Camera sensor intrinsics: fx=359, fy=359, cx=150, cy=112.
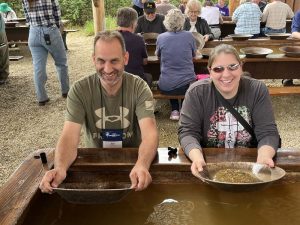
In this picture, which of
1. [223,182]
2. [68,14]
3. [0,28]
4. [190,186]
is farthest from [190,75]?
[68,14]

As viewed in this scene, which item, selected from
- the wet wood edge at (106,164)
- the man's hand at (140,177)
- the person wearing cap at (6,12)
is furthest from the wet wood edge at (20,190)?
the person wearing cap at (6,12)

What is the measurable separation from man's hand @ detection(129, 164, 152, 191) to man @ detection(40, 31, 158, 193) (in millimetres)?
155

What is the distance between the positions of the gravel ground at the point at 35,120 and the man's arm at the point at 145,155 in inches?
75.7

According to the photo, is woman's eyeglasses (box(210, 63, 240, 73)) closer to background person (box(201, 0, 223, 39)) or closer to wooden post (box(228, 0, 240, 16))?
background person (box(201, 0, 223, 39))

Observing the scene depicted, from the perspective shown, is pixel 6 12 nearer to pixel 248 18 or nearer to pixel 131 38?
pixel 248 18

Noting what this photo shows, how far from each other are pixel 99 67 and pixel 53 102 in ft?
12.1

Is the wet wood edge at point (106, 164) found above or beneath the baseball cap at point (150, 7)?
beneath

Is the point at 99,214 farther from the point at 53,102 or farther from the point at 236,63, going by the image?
the point at 53,102

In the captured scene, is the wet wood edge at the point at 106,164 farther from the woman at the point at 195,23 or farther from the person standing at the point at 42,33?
the woman at the point at 195,23

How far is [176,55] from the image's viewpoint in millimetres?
4293

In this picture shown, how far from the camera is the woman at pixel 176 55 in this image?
4281 mm

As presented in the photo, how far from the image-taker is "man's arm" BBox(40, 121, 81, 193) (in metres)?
1.69

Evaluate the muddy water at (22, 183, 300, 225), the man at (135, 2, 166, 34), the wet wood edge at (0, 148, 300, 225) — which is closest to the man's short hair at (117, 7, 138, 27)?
the man at (135, 2, 166, 34)

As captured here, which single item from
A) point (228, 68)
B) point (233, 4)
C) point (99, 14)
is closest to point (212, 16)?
point (99, 14)
